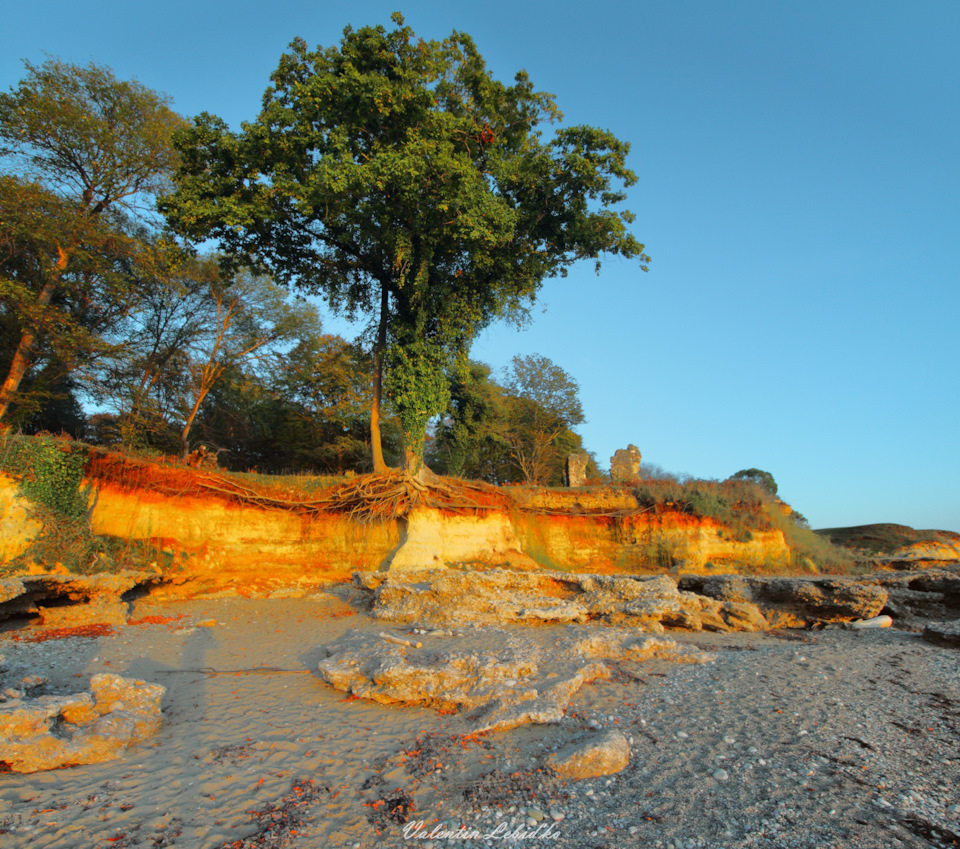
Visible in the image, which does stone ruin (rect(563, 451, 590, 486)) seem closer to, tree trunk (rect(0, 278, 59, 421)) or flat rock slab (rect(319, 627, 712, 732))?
flat rock slab (rect(319, 627, 712, 732))

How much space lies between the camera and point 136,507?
550 inches

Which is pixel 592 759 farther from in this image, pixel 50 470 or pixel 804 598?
pixel 50 470

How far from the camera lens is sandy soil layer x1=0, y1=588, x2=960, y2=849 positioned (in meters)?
3.55

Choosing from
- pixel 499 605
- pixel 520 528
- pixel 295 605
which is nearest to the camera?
pixel 499 605

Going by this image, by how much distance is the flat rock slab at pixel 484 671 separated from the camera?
5879 millimetres

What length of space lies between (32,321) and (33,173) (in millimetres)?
6221

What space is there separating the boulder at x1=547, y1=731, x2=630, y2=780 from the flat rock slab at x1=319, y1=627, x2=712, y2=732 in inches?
41.2

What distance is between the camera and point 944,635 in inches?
386

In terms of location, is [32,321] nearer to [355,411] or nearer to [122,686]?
[355,411]

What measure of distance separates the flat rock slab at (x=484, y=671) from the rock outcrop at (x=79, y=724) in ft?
7.31

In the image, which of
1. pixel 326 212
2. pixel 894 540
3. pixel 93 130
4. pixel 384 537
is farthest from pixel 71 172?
pixel 894 540

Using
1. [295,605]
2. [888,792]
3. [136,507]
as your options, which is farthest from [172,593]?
[888,792]

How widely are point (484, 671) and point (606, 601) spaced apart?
18.6 ft

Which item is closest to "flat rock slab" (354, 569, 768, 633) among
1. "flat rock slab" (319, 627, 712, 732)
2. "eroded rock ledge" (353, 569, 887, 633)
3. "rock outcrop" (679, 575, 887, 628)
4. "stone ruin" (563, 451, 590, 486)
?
"eroded rock ledge" (353, 569, 887, 633)
